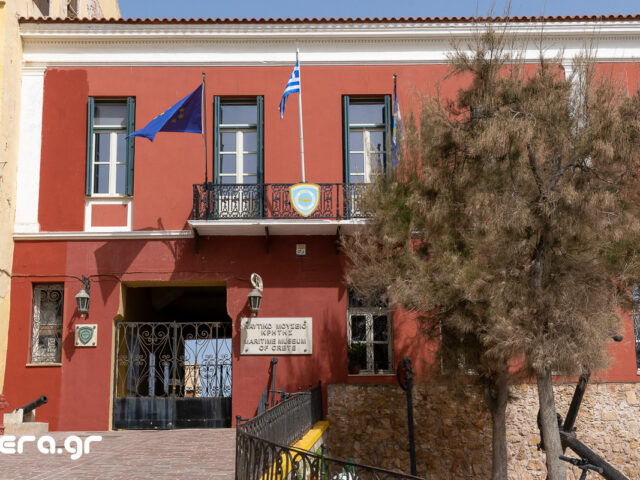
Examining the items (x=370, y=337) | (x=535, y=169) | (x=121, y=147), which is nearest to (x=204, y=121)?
(x=121, y=147)

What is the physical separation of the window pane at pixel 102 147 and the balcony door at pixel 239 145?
2.13 meters

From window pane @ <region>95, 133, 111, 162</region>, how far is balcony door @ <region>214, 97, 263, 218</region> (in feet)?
7.00

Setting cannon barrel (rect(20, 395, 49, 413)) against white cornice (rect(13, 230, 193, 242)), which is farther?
white cornice (rect(13, 230, 193, 242))

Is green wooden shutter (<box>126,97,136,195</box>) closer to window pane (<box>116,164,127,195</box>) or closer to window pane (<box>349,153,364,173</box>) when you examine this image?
window pane (<box>116,164,127,195</box>)

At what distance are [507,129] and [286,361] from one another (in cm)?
620

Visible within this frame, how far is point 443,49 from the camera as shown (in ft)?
48.1

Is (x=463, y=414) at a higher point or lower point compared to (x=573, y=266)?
lower

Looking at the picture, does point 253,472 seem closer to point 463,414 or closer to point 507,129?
point 507,129

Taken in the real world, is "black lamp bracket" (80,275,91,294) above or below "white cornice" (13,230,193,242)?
below

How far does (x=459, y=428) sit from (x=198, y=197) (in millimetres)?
6349

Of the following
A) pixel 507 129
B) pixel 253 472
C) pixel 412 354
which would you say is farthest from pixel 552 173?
pixel 253 472

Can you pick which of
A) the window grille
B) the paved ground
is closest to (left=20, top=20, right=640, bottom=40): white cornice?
the window grille

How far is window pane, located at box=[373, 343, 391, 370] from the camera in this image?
1393 centimetres

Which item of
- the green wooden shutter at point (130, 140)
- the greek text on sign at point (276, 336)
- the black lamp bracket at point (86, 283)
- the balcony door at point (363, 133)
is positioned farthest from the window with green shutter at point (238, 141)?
the black lamp bracket at point (86, 283)
